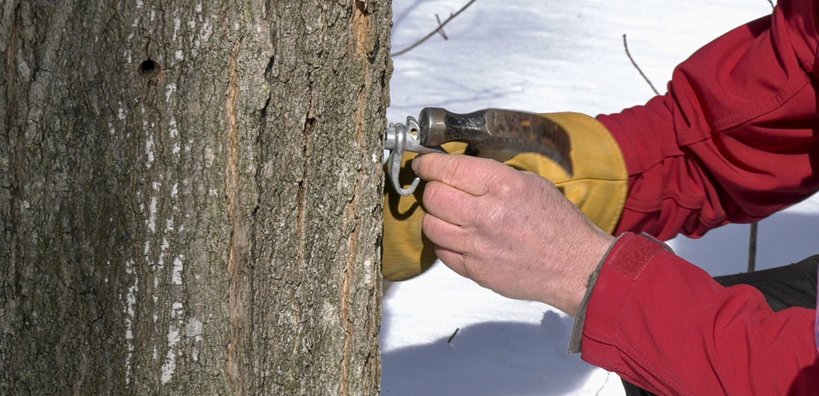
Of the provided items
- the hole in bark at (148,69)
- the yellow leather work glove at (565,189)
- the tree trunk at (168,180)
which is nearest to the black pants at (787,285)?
the yellow leather work glove at (565,189)

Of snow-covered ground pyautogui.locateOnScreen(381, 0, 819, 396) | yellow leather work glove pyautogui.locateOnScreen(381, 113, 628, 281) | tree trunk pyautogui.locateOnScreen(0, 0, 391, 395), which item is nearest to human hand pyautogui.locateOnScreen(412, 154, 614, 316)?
yellow leather work glove pyautogui.locateOnScreen(381, 113, 628, 281)

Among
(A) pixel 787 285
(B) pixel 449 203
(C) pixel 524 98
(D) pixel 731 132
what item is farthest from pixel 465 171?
(C) pixel 524 98

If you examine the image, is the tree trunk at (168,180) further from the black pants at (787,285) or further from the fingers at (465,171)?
the black pants at (787,285)

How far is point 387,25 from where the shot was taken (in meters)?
1.04

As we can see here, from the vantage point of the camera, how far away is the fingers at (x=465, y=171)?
118 cm

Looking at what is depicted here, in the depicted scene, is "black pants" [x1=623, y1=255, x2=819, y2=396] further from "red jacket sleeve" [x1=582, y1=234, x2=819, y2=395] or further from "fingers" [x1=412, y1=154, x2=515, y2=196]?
"fingers" [x1=412, y1=154, x2=515, y2=196]

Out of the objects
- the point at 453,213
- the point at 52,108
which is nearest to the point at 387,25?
the point at 453,213

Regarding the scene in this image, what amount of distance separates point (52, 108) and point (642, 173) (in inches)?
53.5

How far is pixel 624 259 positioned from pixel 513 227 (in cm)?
21

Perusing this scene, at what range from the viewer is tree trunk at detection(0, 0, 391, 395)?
0.84 metres

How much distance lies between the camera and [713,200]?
5.79 ft

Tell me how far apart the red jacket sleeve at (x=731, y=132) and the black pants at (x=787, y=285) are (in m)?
0.16

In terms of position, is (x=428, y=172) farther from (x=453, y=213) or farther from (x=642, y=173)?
(x=642, y=173)

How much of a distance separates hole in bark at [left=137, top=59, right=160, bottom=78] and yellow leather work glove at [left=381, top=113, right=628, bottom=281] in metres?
0.60
